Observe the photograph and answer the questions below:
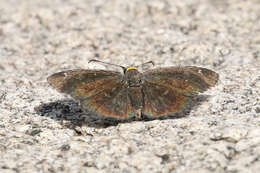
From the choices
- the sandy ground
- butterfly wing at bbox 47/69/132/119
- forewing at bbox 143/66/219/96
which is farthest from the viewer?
forewing at bbox 143/66/219/96

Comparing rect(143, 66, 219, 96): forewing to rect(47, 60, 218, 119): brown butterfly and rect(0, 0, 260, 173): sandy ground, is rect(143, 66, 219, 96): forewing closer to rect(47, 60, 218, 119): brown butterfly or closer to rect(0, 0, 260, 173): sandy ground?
rect(47, 60, 218, 119): brown butterfly

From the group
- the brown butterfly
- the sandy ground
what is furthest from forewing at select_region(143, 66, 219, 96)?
the sandy ground

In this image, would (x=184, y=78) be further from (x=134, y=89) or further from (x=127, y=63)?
(x=127, y=63)

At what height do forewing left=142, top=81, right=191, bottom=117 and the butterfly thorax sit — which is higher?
the butterfly thorax

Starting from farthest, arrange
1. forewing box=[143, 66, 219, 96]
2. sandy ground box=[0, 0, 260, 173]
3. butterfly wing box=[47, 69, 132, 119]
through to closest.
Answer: forewing box=[143, 66, 219, 96], butterfly wing box=[47, 69, 132, 119], sandy ground box=[0, 0, 260, 173]

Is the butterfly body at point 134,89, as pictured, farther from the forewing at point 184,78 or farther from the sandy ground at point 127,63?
the sandy ground at point 127,63

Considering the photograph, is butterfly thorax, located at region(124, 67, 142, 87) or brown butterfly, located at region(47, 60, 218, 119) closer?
brown butterfly, located at region(47, 60, 218, 119)
